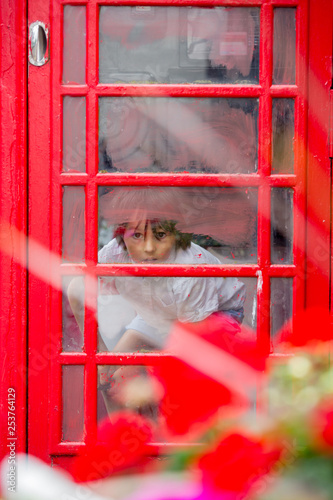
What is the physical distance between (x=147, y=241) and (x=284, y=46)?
100 cm

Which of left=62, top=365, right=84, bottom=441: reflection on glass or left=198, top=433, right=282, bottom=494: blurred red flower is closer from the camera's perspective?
left=198, top=433, right=282, bottom=494: blurred red flower

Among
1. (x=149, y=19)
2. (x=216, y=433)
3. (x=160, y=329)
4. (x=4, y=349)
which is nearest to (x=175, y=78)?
(x=149, y=19)

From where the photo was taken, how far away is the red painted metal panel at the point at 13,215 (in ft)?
5.99

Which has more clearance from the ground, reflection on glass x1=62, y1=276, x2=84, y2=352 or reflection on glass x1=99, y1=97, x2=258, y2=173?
reflection on glass x1=99, y1=97, x2=258, y2=173

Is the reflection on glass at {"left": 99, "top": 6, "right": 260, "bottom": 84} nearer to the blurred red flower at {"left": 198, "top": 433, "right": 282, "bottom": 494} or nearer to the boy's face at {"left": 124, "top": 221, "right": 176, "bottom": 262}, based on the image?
the boy's face at {"left": 124, "top": 221, "right": 176, "bottom": 262}

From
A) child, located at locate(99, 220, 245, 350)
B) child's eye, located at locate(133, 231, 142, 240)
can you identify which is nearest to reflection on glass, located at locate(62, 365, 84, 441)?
child, located at locate(99, 220, 245, 350)

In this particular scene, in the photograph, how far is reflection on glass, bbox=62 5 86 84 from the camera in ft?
6.00

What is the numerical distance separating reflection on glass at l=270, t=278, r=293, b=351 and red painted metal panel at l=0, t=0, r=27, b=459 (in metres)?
1.05

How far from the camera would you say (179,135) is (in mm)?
1853

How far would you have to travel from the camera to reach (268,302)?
6.11 feet

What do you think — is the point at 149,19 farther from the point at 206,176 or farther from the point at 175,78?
the point at 206,176

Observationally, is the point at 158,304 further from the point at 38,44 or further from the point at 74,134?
the point at 38,44

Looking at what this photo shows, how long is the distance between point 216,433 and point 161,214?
53.2 inches

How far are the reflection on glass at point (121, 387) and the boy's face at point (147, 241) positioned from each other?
18.5 inches
